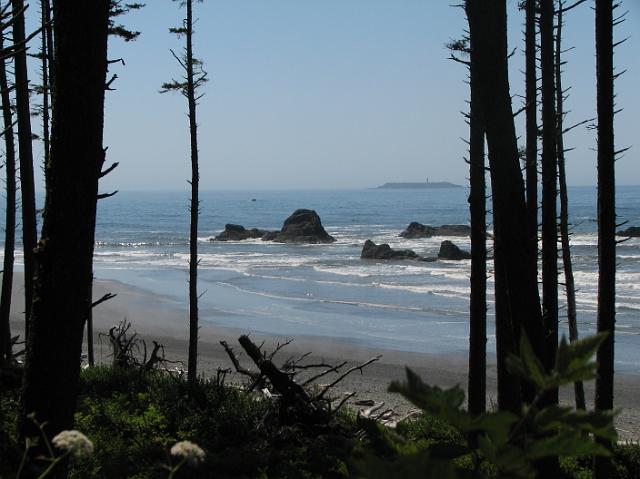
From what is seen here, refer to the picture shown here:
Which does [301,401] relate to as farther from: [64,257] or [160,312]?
[160,312]

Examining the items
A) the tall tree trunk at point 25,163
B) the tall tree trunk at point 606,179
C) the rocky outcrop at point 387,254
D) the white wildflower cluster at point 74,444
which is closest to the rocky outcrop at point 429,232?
the rocky outcrop at point 387,254

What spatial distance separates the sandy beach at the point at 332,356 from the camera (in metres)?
13.5

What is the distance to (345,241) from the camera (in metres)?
56.5

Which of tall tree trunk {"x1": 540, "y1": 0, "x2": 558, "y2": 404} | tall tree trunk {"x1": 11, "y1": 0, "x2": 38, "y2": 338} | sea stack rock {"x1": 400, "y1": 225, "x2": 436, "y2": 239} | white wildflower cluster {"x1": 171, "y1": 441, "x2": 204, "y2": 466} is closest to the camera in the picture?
white wildflower cluster {"x1": 171, "y1": 441, "x2": 204, "y2": 466}

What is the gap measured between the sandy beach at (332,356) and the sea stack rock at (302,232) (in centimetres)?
2991

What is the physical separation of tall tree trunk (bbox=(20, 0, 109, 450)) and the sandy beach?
20.9ft

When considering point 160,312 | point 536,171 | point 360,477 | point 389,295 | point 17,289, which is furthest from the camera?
point 17,289

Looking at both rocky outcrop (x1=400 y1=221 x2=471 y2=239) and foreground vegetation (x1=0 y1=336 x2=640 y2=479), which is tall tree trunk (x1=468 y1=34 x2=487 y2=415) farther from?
rocky outcrop (x1=400 y1=221 x2=471 y2=239)

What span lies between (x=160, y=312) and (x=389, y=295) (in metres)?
8.26

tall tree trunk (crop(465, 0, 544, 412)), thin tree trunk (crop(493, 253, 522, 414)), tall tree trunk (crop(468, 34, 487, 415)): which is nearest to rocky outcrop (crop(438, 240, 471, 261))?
tall tree trunk (crop(468, 34, 487, 415))

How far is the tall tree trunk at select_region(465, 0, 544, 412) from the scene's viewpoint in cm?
528

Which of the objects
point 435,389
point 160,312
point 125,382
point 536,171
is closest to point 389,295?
point 160,312

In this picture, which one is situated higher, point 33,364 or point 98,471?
point 33,364

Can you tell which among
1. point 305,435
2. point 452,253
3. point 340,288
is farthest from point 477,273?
point 452,253
